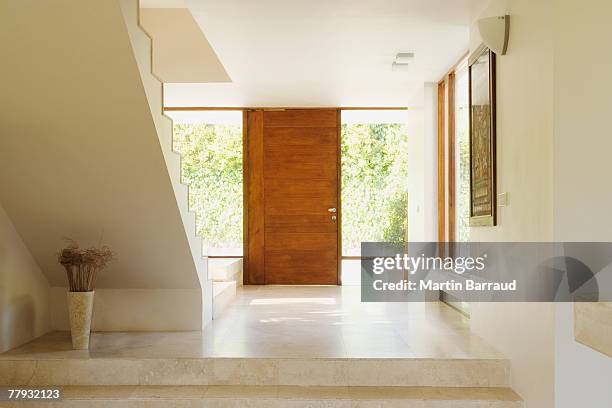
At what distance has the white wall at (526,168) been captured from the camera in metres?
3.07

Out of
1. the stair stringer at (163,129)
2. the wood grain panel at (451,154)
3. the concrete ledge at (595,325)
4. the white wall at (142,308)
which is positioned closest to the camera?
the concrete ledge at (595,325)

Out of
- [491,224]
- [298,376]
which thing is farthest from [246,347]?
[491,224]

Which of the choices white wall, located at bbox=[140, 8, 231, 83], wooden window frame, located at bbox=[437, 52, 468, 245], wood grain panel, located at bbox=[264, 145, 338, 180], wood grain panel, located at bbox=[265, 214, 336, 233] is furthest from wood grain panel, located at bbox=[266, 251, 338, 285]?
white wall, located at bbox=[140, 8, 231, 83]

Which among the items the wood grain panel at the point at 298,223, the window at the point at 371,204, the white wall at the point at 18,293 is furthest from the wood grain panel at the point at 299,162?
the white wall at the point at 18,293

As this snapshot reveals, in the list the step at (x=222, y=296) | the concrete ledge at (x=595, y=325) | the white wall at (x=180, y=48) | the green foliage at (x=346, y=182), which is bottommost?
the step at (x=222, y=296)

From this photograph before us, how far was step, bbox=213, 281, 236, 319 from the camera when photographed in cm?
549

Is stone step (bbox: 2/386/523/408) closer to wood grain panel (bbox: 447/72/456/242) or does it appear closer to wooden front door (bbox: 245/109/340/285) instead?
wood grain panel (bbox: 447/72/456/242)

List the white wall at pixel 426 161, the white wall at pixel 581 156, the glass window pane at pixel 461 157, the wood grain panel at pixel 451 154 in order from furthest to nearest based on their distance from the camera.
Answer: the white wall at pixel 426 161
the wood grain panel at pixel 451 154
the glass window pane at pixel 461 157
the white wall at pixel 581 156

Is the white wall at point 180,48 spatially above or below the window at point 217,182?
above

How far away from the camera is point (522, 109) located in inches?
137

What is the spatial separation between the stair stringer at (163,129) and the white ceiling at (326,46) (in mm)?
833

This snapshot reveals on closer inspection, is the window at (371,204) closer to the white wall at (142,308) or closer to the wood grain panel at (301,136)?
the wood grain panel at (301,136)

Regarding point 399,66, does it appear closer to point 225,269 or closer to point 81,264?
point 225,269

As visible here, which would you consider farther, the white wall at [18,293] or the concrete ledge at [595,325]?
the white wall at [18,293]
